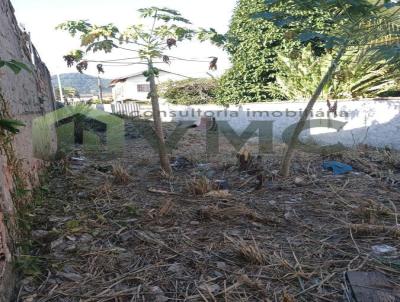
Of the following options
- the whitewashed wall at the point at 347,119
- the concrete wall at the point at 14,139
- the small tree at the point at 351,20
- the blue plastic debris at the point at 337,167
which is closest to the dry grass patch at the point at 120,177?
the concrete wall at the point at 14,139

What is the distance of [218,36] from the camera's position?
389 centimetres

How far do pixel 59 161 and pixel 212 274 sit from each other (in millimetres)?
3498

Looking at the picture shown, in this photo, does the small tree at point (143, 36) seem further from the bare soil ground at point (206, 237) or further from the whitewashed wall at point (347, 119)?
the whitewashed wall at point (347, 119)

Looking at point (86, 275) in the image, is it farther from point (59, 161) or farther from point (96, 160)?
point (96, 160)

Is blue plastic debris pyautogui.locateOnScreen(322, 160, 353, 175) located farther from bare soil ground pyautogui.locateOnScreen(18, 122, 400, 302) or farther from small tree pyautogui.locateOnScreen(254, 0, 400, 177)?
small tree pyautogui.locateOnScreen(254, 0, 400, 177)

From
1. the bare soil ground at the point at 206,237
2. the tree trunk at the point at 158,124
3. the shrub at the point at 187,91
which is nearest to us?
the bare soil ground at the point at 206,237

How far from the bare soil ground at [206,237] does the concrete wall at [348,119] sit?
3.33 m

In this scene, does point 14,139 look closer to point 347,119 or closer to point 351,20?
point 351,20

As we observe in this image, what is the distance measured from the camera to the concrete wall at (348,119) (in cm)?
721

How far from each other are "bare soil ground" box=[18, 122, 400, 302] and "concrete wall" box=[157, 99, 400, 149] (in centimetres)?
333

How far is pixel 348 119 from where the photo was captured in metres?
7.68

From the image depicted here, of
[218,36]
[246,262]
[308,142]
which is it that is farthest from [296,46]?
[246,262]

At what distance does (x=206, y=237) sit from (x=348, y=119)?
20.5 ft

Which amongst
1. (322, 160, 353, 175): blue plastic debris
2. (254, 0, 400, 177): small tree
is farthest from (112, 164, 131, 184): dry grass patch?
→ (322, 160, 353, 175): blue plastic debris
